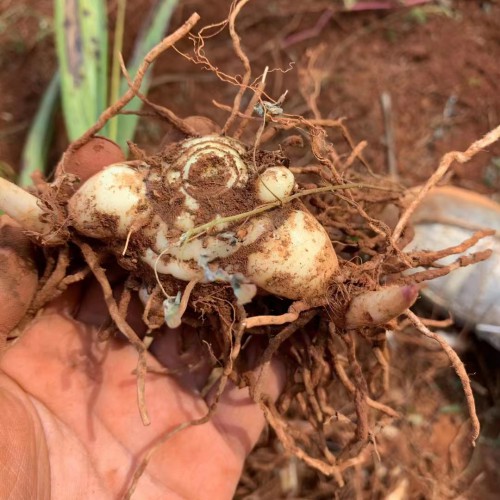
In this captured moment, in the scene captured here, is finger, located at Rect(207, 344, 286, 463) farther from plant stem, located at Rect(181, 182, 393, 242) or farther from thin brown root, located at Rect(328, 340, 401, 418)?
plant stem, located at Rect(181, 182, 393, 242)

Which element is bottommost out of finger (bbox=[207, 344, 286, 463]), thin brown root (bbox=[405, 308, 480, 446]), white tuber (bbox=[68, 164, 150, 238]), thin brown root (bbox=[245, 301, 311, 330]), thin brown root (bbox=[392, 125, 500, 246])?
finger (bbox=[207, 344, 286, 463])

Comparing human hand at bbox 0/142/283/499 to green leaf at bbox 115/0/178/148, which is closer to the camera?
human hand at bbox 0/142/283/499

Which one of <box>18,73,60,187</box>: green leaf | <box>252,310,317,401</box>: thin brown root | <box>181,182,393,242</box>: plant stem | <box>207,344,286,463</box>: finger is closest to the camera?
<box>181,182,393,242</box>: plant stem

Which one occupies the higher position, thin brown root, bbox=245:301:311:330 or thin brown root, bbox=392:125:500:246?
thin brown root, bbox=392:125:500:246

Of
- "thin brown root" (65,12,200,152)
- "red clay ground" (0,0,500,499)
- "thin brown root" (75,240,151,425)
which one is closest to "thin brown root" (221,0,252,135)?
"thin brown root" (65,12,200,152)

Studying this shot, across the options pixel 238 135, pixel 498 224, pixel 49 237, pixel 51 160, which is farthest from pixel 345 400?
pixel 51 160

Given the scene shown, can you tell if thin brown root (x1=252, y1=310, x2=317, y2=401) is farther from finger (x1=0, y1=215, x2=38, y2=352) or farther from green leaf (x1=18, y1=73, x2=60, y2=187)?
green leaf (x1=18, y1=73, x2=60, y2=187)

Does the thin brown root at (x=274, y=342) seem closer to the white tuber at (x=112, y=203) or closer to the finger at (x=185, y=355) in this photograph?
the finger at (x=185, y=355)

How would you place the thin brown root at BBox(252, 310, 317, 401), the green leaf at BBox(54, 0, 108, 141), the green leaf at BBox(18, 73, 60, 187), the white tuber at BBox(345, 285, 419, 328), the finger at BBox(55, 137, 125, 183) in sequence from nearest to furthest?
the white tuber at BBox(345, 285, 419, 328) < the thin brown root at BBox(252, 310, 317, 401) < the finger at BBox(55, 137, 125, 183) < the green leaf at BBox(54, 0, 108, 141) < the green leaf at BBox(18, 73, 60, 187)

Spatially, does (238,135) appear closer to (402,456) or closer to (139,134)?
(139,134)
